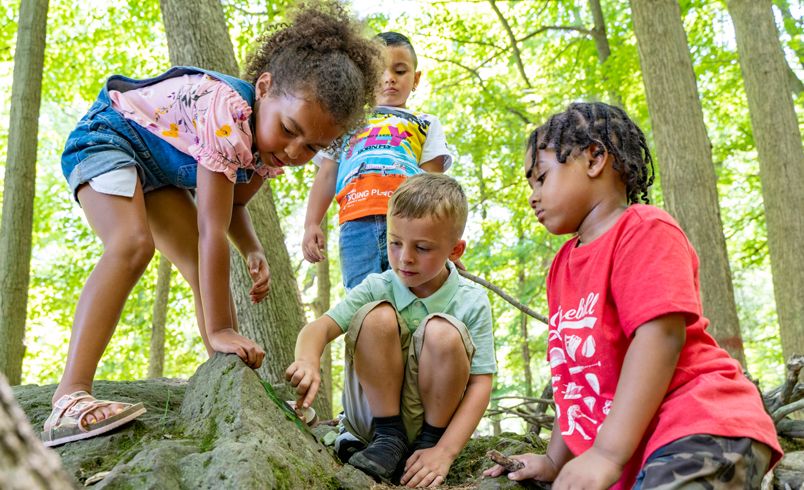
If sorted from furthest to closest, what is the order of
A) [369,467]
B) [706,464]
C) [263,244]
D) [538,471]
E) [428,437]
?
[263,244]
[428,437]
[369,467]
[538,471]
[706,464]

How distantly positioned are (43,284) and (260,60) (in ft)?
36.5

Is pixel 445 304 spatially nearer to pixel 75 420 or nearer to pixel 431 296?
pixel 431 296

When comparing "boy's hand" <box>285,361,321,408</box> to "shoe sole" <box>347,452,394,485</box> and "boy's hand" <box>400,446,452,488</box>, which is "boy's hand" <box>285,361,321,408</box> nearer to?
"shoe sole" <box>347,452,394,485</box>

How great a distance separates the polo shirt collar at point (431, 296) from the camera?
109 inches

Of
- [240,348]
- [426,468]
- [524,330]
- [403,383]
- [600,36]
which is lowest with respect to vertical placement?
[524,330]

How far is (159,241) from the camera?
3.08 m

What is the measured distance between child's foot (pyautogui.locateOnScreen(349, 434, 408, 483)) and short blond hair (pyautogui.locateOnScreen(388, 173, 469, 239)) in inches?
32.7

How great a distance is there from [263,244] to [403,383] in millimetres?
→ 1987

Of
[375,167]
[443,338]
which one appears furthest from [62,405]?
[375,167]

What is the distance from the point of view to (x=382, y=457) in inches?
96.3

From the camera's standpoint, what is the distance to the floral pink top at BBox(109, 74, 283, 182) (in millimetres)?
2555

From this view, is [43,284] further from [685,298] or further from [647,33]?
[685,298]

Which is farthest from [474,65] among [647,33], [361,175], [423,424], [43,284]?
[423,424]

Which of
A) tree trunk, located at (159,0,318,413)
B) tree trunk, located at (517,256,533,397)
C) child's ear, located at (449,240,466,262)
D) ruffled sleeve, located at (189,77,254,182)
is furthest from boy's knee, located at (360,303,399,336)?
tree trunk, located at (517,256,533,397)
